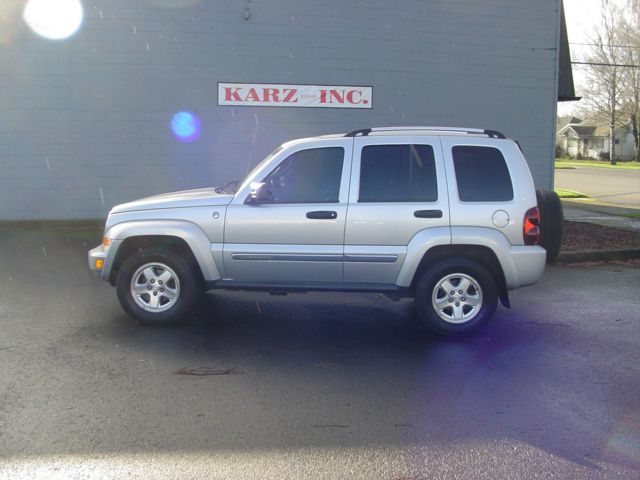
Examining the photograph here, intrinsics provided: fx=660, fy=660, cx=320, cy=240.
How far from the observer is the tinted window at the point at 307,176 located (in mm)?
6312

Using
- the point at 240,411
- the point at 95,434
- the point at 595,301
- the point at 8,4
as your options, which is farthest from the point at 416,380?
the point at 8,4

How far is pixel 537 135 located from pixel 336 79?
452 centimetres

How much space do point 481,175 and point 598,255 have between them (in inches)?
212

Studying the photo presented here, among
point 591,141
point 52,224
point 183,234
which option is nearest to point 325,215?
point 183,234

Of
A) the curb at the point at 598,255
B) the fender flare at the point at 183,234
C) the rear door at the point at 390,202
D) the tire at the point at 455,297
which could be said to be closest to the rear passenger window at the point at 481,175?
the rear door at the point at 390,202

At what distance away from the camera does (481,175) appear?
6297mm

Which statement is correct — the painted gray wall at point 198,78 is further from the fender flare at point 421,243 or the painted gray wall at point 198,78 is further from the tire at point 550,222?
the fender flare at point 421,243

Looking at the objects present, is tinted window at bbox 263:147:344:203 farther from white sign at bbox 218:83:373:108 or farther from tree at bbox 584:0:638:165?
tree at bbox 584:0:638:165

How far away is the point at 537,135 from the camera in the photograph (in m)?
14.2

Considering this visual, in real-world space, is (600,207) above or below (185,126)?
below

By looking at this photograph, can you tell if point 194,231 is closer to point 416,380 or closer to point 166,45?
point 416,380

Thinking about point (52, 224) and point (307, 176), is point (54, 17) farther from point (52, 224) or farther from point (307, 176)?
point (307, 176)

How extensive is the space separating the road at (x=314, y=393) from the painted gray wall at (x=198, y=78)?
5.90m

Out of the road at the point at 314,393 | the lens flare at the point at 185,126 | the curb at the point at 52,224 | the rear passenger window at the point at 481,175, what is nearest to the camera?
the road at the point at 314,393
